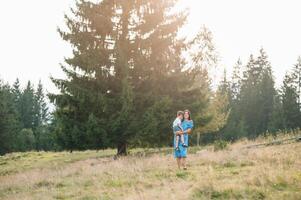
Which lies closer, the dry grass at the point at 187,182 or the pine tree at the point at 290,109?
the dry grass at the point at 187,182

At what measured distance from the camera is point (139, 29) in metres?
22.0

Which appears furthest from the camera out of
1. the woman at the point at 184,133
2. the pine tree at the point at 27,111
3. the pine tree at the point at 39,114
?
the pine tree at the point at 27,111

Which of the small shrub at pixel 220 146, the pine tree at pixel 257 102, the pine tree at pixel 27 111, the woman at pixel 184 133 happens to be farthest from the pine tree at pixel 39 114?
the woman at pixel 184 133

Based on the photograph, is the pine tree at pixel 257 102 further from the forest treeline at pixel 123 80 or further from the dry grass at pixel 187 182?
the dry grass at pixel 187 182

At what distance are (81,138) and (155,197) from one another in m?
12.6

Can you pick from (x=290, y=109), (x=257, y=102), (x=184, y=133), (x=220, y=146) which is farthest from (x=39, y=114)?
(x=184, y=133)

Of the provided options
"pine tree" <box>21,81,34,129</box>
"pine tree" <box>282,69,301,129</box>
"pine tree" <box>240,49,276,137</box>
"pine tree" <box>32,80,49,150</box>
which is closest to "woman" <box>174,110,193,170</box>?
"pine tree" <box>282,69,301,129</box>

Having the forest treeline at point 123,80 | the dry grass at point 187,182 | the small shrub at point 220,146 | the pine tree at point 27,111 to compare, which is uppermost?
the pine tree at point 27,111

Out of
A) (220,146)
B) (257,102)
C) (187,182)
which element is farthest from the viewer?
(257,102)

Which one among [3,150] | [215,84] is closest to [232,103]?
[215,84]

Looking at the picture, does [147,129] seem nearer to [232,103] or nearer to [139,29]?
[139,29]

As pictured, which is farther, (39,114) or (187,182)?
(39,114)

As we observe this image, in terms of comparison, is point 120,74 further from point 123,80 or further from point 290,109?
point 290,109

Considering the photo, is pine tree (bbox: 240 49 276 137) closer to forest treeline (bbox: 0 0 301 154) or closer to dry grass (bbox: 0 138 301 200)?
forest treeline (bbox: 0 0 301 154)
